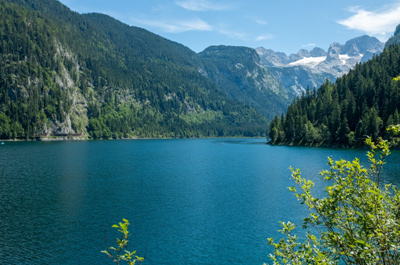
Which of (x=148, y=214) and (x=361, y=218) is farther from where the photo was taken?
(x=148, y=214)

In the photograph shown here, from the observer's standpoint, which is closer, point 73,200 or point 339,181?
point 339,181

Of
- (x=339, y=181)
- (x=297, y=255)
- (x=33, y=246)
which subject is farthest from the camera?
(x=33, y=246)

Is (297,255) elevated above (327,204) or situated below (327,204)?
below

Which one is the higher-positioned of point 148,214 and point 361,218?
point 361,218

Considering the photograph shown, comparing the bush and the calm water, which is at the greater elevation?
the bush

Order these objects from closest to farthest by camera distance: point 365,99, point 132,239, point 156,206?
point 132,239
point 156,206
point 365,99

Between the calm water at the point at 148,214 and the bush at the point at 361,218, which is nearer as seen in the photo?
the bush at the point at 361,218

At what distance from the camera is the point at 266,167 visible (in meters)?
115

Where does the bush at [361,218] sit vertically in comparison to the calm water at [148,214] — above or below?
above

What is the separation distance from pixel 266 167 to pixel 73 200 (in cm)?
7206

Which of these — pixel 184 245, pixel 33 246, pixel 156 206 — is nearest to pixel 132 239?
pixel 184 245

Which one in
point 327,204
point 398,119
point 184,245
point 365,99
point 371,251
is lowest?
point 184,245

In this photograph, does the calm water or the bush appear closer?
the bush

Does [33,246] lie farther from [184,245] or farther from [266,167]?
[266,167]
